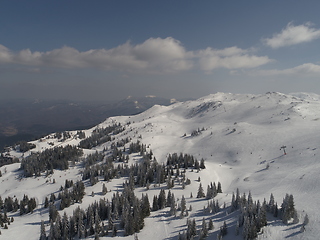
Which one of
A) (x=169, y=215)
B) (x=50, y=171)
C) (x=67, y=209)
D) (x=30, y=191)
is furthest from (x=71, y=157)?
(x=169, y=215)

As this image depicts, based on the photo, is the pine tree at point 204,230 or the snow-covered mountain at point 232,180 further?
the snow-covered mountain at point 232,180

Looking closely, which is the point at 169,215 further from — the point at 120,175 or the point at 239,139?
the point at 239,139

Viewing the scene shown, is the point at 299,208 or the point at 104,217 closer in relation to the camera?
the point at 299,208

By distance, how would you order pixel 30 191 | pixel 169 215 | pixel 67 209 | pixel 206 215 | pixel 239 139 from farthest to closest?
1. pixel 239 139
2. pixel 30 191
3. pixel 67 209
4. pixel 169 215
5. pixel 206 215

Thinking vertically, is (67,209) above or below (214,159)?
below

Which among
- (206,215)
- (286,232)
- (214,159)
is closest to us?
(286,232)

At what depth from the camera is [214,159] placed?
153625mm

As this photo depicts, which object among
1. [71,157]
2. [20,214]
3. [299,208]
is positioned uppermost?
[71,157]

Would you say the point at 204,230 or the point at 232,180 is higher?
the point at 204,230

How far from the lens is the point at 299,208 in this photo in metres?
51.8

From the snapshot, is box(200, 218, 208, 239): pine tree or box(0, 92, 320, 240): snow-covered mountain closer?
box(200, 218, 208, 239): pine tree

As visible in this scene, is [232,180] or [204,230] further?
[232,180]

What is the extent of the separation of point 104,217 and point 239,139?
430ft

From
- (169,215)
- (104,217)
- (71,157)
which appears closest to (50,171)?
(71,157)
